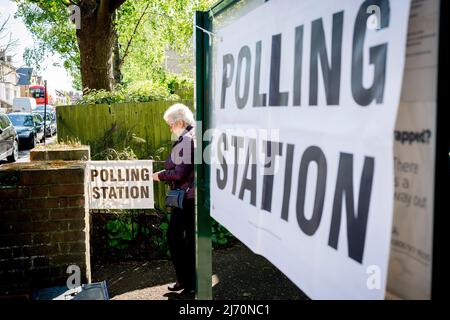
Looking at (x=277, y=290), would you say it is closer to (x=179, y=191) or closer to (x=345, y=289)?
(x=179, y=191)

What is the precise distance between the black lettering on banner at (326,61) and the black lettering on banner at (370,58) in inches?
2.9

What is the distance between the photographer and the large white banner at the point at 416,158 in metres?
1.03

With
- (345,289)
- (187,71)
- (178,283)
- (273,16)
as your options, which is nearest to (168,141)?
(178,283)

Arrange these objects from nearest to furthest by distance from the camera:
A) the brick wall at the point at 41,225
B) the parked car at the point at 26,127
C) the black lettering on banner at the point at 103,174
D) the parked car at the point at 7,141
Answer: the brick wall at the point at 41,225 → the black lettering on banner at the point at 103,174 → the parked car at the point at 7,141 → the parked car at the point at 26,127

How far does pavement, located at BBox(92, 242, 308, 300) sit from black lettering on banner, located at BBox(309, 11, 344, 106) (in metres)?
3.15

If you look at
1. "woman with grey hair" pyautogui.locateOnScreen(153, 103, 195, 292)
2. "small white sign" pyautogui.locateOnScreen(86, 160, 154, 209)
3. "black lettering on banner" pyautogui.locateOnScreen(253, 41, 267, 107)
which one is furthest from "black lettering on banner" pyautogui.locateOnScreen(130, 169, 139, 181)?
"black lettering on banner" pyautogui.locateOnScreen(253, 41, 267, 107)

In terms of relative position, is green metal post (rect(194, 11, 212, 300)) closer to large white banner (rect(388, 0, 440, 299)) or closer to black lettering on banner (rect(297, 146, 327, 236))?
black lettering on banner (rect(297, 146, 327, 236))

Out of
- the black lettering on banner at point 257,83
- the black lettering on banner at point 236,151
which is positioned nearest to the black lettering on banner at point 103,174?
the black lettering on banner at point 236,151

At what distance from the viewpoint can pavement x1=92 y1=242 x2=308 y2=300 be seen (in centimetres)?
425

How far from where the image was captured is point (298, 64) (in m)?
1.52

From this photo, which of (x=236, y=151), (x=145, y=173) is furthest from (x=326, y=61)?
(x=145, y=173)

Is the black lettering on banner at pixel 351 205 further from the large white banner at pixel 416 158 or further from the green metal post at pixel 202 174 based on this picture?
the green metal post at pixel 202 174

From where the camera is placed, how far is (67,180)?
11.0ft

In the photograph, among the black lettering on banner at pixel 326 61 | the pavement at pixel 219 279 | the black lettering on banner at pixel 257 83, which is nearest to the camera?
the black lettering on banner at pixel 326 61
